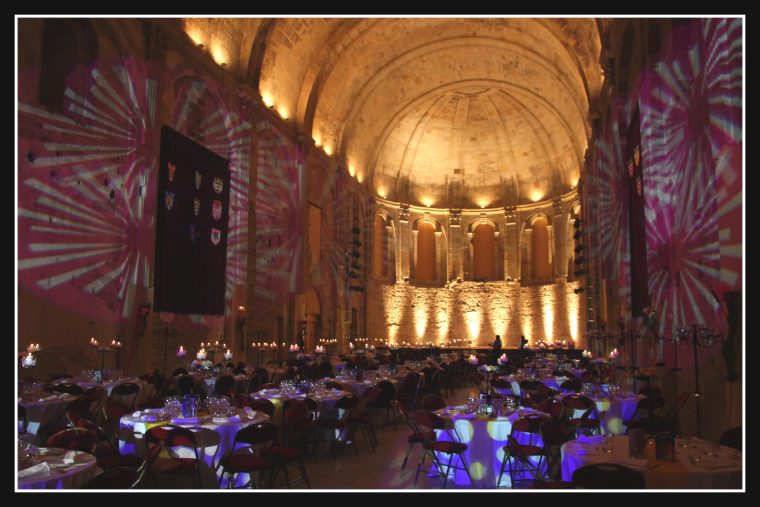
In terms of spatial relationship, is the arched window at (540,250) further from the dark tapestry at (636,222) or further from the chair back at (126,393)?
the chair back at (126,393)

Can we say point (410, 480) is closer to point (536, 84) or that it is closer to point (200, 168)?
point (200, 168)

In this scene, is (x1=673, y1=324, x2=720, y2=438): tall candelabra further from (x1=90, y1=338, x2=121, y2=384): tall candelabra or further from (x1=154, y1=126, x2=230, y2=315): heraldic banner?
(x1=154, y1=126, x2=230, y2=315): heraldic banner

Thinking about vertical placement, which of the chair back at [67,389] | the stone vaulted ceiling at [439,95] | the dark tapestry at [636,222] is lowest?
the chair back at [67,389]

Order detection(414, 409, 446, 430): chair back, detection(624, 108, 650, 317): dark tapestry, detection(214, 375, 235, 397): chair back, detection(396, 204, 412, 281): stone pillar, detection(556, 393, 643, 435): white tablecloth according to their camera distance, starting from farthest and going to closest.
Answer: detection(396, 204, 412, 281): stone pillar
detection(624, 108, 650, 317): dark tapestry
detection(214, 375, 235, 397): chair back
detection(556, 393, 643, 435): white tablecloth
detection(414, 409, 446, 430): chair back

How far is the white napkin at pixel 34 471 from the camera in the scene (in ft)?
12.9

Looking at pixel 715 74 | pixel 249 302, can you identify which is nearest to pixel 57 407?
pixel 715 74

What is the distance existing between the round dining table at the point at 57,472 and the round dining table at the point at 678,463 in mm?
3559

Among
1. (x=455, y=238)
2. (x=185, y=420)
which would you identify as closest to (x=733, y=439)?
(x=185, y=420)

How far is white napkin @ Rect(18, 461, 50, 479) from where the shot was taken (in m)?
3.94

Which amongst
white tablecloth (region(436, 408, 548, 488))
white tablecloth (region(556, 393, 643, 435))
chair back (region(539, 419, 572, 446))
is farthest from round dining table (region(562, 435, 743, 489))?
white tablecloth (region(556, 393, 643, 435))

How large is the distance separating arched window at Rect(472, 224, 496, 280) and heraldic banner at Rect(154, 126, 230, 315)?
681 inches

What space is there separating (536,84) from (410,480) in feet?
76.0

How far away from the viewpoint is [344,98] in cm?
2534

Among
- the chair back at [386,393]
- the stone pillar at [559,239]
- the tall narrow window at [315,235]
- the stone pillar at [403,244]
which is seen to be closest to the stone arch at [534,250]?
the stone pillar at [559,239]
